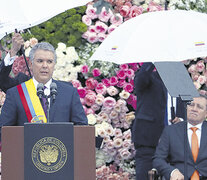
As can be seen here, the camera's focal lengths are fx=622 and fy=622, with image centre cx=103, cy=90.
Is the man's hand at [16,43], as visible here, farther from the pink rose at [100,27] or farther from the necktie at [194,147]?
the pink rose at [100,27]

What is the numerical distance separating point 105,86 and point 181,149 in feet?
6.07

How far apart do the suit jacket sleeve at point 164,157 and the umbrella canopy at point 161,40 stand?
93 centimetres

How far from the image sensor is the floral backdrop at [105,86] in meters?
7.54

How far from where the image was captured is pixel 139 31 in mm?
5891

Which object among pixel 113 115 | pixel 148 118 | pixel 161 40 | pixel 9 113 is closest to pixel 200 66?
pixel 113 115

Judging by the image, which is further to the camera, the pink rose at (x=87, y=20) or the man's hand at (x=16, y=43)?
the pink rose at (x=87, y=20)

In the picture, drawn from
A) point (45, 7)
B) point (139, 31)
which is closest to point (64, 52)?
point (139, 31)

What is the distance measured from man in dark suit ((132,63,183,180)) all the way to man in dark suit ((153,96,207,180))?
1.43 ft

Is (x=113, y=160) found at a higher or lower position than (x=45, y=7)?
lower

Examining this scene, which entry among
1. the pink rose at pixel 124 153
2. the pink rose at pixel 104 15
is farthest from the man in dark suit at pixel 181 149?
the pink rose at pixel 104 15

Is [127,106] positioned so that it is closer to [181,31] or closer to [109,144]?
[109,144]

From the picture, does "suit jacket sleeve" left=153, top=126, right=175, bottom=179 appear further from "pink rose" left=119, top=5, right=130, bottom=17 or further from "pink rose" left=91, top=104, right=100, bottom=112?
"pink rose" left=119, top=5, right=130, bottom=17

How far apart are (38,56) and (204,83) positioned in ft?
11.5

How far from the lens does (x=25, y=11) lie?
520cm
